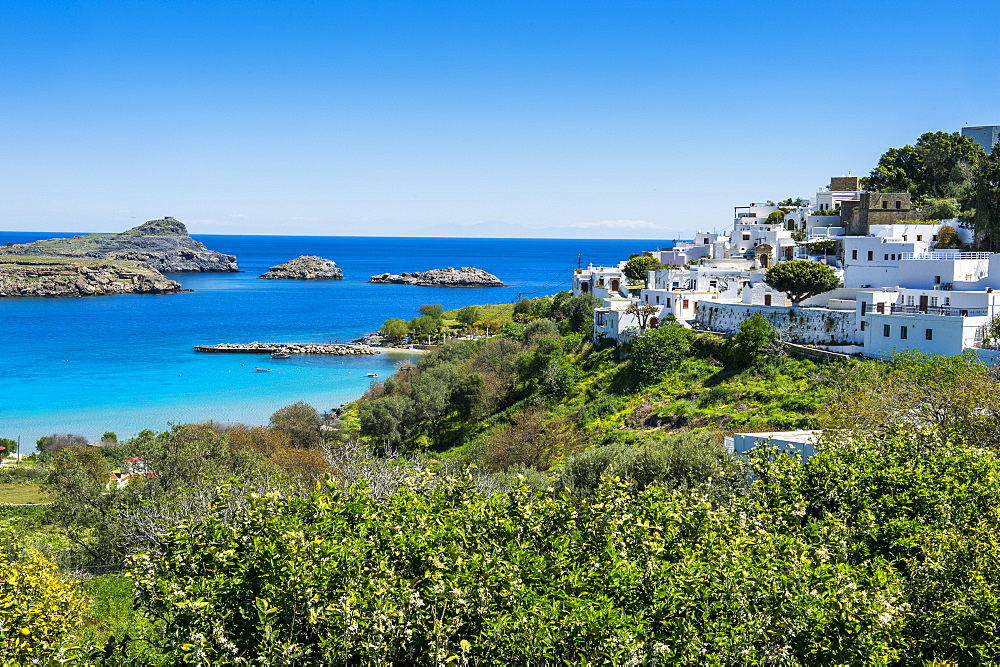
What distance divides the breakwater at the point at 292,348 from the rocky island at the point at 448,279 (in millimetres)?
90233

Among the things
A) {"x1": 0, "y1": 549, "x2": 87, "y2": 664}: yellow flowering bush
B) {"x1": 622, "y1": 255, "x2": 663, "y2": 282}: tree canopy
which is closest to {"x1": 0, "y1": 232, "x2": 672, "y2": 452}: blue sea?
{"x1": 622, "y1": 255, "x2": 663, "y2": 282}: tree canopy

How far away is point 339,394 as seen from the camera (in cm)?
5828

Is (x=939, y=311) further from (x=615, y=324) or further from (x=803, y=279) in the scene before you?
(x=615, y=324)

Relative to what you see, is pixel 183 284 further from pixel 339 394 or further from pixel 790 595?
pixel 790 595

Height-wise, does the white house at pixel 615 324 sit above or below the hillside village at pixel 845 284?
below

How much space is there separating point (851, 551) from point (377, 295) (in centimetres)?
14214

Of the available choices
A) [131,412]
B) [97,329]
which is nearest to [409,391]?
[131,412]

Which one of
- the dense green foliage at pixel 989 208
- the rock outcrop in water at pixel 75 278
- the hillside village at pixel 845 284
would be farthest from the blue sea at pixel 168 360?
the dense green foliage at pixel 989 208

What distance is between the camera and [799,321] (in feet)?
130

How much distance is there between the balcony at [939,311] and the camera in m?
34.8

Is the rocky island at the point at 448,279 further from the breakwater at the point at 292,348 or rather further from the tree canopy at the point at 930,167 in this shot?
the tree canopy at the point at 930,167

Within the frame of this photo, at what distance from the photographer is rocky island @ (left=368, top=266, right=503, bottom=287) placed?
171375 millimetres

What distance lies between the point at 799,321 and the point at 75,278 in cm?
14451

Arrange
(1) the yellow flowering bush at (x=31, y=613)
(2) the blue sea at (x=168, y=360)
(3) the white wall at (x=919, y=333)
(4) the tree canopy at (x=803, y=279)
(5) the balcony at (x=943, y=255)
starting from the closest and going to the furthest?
(1) the yellow flowering bush at (x=31, y=613) < (3) the white wall at (x=919, y=333) < (5) the balcony at (x=943, y=255) < (4) the tree canopy at (x=803, y=279) < (2) the blue sea at (x=168, y=360)
